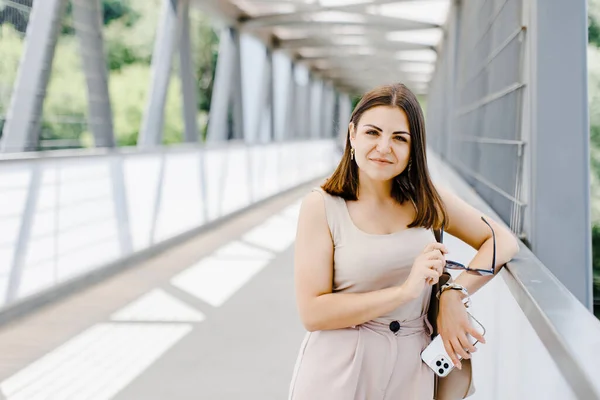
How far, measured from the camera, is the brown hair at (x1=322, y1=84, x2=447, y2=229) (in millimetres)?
1524

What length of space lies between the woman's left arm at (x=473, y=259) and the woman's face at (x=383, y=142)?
0.27 m

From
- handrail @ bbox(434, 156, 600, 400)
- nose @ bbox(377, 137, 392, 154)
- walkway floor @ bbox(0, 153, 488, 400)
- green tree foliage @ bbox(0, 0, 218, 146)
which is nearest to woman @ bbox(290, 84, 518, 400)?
nose @ bbox(377, 137, 392, 154)

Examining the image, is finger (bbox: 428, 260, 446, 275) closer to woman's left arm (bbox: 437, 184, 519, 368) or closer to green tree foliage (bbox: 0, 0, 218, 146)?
woman's left arm (bbox: 437, 184, 519, 368)

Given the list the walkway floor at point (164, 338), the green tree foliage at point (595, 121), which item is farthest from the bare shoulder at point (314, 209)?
the walkway floor at point (164, 338)

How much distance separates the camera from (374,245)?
1502mm

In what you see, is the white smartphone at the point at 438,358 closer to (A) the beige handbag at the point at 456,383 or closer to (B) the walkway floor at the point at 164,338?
(A) the beige handbag at the point at 456,383

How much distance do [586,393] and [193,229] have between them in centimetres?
801

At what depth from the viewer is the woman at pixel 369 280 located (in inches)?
58.9

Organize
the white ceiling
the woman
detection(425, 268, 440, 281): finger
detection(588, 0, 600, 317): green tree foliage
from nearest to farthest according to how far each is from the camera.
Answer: detection(425, 268, 440, 281): finger → the woman → detection(588, 0, 600, 317): green tree foliage → the white ceiling

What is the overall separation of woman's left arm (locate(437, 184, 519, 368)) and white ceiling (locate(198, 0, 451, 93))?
1049 cm

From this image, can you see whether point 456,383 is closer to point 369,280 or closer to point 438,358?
point 438,358

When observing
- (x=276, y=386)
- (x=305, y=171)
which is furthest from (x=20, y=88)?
(x=305, y=171)

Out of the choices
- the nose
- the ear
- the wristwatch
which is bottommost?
the wristwatch

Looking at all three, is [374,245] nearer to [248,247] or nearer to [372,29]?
[248,247]
